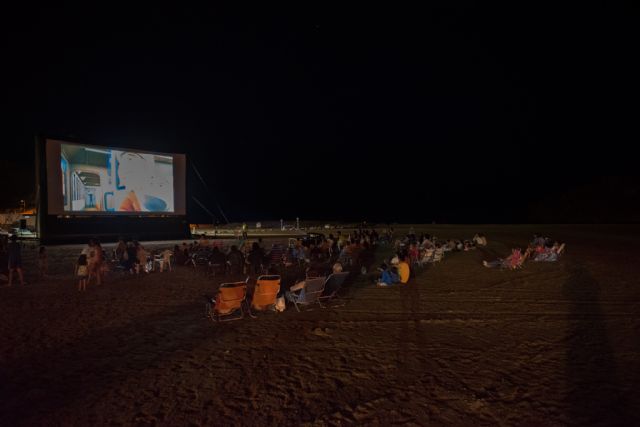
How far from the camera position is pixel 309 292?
726cm

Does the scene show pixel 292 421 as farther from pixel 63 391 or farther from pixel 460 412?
pixel 63 391

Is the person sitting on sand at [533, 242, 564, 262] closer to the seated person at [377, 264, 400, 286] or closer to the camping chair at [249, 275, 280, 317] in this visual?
the seated person at [377, 264, 400, 286]

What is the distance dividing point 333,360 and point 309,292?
102 inches

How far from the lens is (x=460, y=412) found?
11.4ft

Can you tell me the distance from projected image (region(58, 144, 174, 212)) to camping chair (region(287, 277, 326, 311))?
17179 mm

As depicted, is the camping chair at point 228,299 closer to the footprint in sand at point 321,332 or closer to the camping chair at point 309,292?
the camping chair at point 309,292

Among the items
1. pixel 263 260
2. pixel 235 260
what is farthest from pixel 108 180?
pixel 263 260

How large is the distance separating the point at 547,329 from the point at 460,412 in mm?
3203

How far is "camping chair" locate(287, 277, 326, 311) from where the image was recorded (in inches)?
283

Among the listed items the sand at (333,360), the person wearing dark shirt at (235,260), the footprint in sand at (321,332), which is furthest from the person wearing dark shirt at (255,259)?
the footprint in sand at (321,332)

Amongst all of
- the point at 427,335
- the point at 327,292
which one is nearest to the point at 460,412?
the point at 427,335

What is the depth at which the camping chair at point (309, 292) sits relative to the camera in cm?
720

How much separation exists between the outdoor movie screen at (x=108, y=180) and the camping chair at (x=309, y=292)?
17184mm

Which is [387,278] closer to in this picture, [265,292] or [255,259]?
[265,292]
